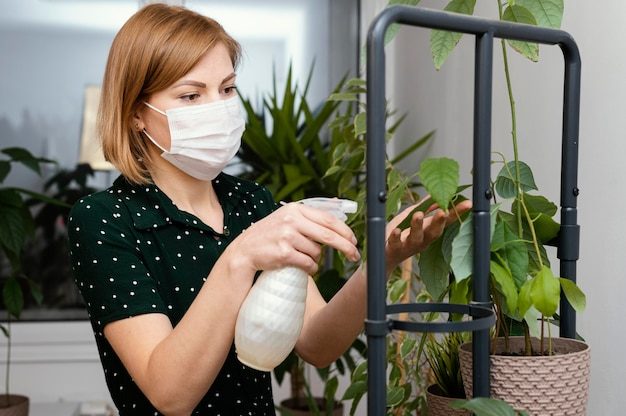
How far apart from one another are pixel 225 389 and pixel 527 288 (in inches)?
25.0

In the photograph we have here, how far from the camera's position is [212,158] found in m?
1.42

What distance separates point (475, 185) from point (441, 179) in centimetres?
3

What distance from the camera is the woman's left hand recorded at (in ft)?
3.18

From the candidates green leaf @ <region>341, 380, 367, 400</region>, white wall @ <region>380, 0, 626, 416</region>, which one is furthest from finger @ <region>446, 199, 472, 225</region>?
green leaf @ <region>341, 380, 367, 400</region>

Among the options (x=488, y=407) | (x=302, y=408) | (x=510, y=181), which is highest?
(x=510, y=181)

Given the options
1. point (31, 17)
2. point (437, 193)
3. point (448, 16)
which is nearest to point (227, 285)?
point (437, 193)

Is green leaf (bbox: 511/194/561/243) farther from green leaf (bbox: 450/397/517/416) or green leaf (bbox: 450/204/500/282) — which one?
green leaf (bbox: 450/397/517/416)

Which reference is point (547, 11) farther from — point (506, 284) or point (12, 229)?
point (12, 229)

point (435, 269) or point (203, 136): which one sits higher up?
point (203, 136)

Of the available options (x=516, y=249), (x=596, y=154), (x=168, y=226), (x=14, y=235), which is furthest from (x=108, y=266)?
(x=14, y=235)

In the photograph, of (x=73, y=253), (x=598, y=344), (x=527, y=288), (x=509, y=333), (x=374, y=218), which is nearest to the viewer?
(x=374, y=218)

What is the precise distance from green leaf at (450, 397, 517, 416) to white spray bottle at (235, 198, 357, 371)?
219mm

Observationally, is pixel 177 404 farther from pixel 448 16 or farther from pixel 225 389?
pixel 448 16

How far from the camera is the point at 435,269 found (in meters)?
1.01
